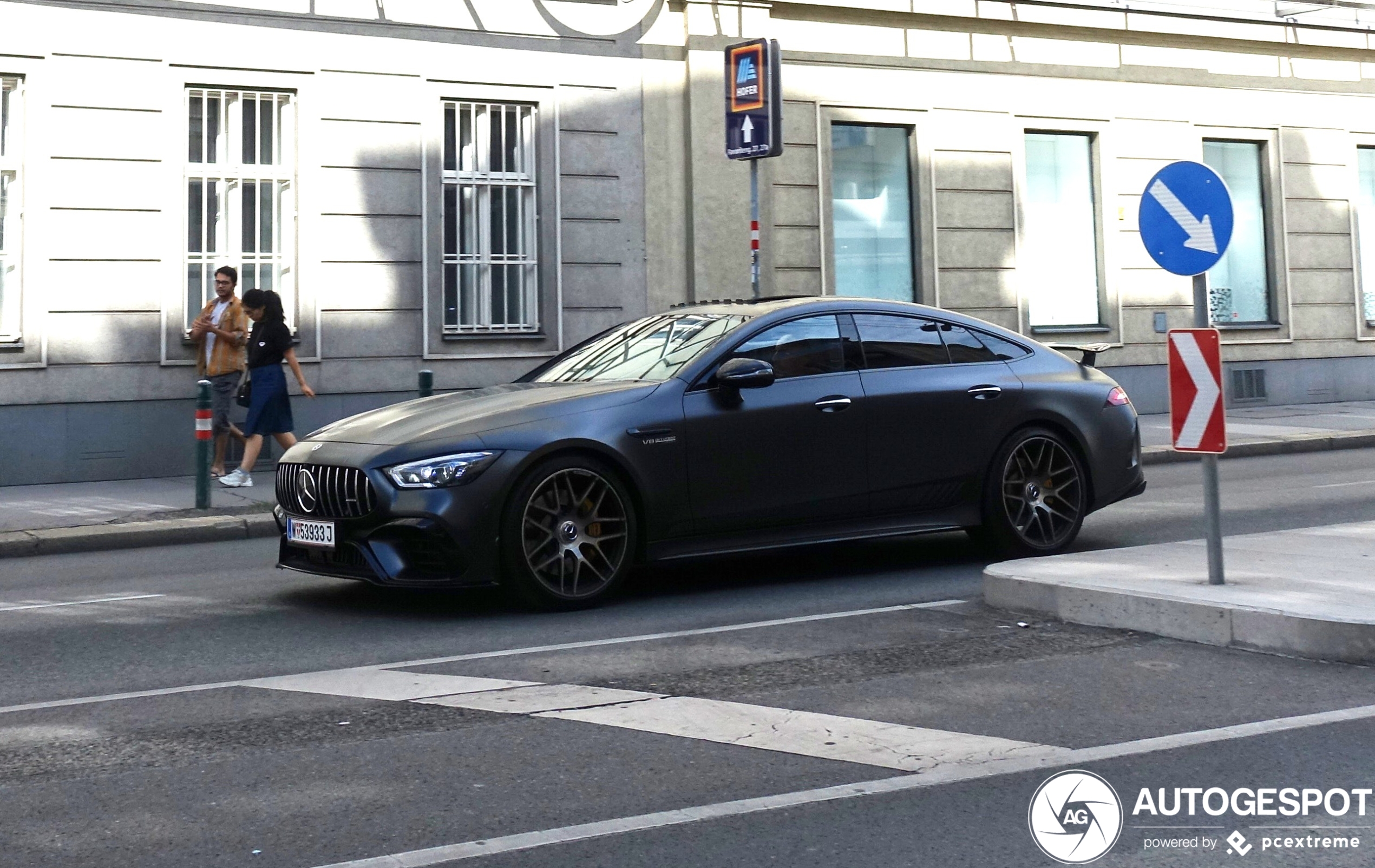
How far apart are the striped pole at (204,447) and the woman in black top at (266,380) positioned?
4.34ft

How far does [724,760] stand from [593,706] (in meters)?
0.87

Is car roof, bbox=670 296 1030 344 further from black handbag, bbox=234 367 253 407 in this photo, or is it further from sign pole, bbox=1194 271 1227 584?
black handbag, bbox=234 367 253 407

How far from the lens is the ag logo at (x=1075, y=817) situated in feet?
13.1

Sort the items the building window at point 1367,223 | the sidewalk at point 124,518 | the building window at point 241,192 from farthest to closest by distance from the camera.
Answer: the building window at point 1367,223 → the building window at point 241,192 → the sidewalk at point 124,518

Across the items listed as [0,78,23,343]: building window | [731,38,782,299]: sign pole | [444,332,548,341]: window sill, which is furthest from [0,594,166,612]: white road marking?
[444,332,548,341]: window sill

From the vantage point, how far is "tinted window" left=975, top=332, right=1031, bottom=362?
920 cm

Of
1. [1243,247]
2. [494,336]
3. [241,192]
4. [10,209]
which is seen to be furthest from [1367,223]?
[10,209]

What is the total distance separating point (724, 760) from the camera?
4852 mm

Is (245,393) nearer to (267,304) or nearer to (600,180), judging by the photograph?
(267,304)

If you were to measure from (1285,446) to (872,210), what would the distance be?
6.08 meters

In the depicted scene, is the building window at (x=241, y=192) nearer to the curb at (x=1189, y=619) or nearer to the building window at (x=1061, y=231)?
the building window at (x=1061, y=231)

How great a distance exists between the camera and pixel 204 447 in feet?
40.3

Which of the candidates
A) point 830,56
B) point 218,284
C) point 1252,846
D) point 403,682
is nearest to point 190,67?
point 218,284

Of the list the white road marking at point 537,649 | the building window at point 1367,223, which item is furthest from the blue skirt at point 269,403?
the building window at point 1367,223
